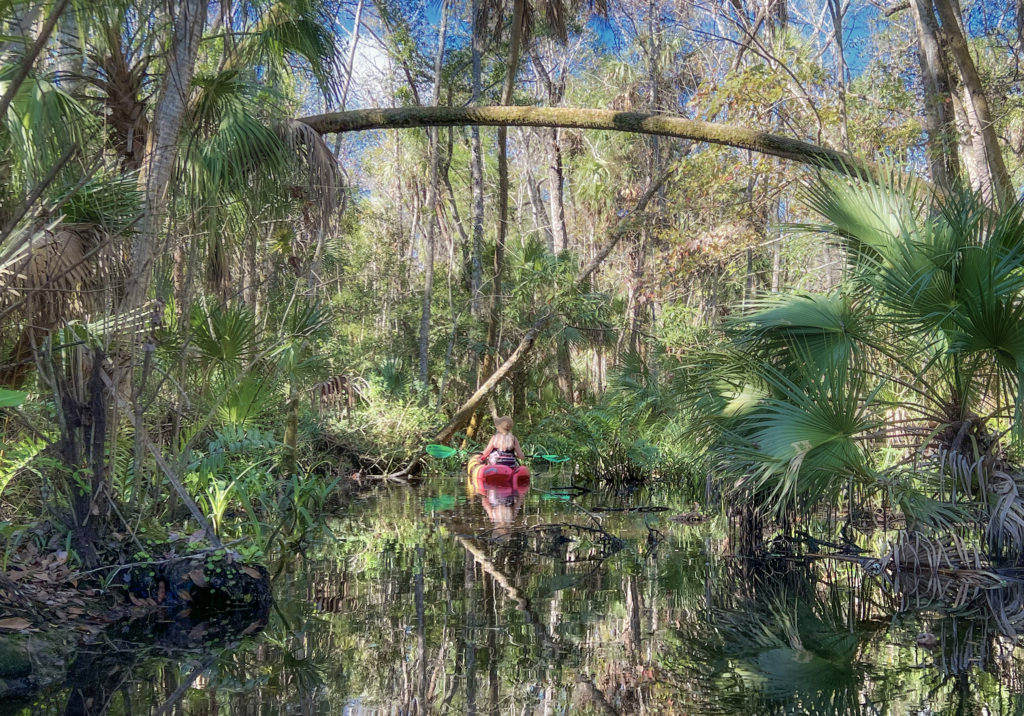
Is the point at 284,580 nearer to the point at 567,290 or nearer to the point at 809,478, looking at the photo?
the point at 809,478

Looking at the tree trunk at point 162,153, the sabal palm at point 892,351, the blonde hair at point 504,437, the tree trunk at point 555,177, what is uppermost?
the tree trunk at point 555,177

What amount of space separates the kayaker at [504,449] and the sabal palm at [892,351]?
266 inches

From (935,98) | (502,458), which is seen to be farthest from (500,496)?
(935,98)

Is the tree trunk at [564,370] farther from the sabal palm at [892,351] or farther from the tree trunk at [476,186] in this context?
the sabal palm at [892,351]

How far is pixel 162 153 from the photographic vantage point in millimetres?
6617

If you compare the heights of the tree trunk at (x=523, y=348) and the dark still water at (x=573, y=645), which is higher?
the tree trunk at (x=523, y=348)

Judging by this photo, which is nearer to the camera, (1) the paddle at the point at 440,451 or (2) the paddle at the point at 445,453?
(2) the paddle at the point at 445,453

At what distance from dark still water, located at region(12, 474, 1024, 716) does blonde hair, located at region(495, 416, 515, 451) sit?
649cm

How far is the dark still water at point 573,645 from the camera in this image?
3596mm

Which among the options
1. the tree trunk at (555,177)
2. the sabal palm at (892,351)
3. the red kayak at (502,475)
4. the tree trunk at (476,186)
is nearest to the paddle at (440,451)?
the red kayak at (502,475)

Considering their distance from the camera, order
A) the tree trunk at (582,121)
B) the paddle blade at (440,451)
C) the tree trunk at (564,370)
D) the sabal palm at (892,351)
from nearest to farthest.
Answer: the sabal palm at (892,351)
the tree trunk at (582,121)
the paddle blade at (440,451)
the tree trunk at (564,370)

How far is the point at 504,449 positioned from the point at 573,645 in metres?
9.47

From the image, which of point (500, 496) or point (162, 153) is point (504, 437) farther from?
point (162, 153)

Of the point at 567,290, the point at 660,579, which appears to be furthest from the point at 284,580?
the point at 567,290
